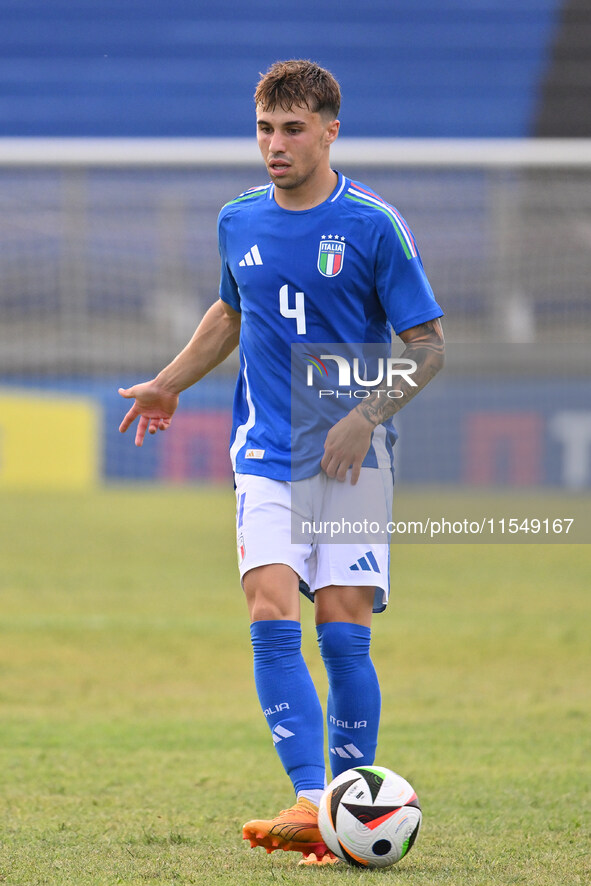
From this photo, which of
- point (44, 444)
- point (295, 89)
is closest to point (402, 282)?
point (295, 89)

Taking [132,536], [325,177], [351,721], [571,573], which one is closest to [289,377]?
[325,177]

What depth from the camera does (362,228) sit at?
3.33 meters

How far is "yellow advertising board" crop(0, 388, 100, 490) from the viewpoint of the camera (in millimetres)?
21422

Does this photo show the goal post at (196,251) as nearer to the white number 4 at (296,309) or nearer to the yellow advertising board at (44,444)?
the white number 4 at (296,309)

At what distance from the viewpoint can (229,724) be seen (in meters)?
5.99

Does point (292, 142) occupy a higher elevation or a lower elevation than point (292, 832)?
higher

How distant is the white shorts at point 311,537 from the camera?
10.7 feet

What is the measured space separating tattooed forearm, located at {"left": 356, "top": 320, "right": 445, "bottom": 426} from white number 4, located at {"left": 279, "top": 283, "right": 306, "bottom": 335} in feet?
0.91

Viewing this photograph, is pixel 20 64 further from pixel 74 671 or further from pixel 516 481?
pixel 74 671

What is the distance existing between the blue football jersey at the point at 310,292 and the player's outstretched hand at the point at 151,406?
0.41 metres

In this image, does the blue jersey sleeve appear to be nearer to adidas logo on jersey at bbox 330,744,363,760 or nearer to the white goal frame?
adidas logo on jersey at bbox 330,744,363,760

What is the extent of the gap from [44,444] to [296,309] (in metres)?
20.6

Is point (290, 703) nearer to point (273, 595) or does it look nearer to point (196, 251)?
point (273, 595)

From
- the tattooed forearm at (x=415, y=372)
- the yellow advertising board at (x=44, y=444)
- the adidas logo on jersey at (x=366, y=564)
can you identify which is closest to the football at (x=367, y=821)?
the adidas logo on jersey at (x=366, y=564)
